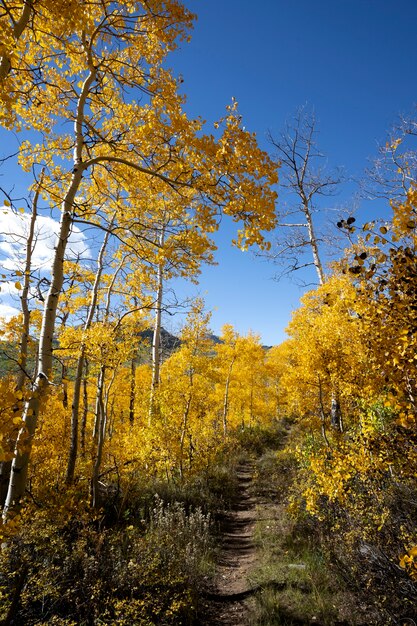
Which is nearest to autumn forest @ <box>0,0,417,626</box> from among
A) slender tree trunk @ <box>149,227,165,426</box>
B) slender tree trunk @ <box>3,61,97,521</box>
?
slender tree trunk @ <box>3,61,97,521</box>

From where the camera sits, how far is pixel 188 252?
14.4 feet

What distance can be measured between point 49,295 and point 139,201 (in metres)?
2.17

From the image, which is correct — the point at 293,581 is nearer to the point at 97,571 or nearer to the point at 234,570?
the point at 234,570

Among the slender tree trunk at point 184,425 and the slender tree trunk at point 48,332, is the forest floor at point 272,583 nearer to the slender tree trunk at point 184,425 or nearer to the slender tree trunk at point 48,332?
the slender tree trunk at point 184,425

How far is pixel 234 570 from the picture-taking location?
21.1 feet

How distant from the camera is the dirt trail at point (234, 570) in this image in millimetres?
5004

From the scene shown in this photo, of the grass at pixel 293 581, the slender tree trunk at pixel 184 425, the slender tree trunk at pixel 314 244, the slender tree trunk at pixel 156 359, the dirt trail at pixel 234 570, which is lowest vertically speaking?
the dirt trail at pixel 234 570

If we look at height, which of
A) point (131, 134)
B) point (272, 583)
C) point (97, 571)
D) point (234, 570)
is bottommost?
point (234, 570)

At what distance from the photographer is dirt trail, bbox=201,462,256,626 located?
500cm

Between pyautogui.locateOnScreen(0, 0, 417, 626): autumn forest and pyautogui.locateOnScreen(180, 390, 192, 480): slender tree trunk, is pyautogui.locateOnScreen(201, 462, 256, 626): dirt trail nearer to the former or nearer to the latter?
pyautogui.locateOnScreen(0, 0, 417, 626): autumn forest

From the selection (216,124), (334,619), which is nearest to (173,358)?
(334,619)

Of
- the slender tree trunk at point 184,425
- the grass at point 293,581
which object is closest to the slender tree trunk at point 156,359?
the slender tree trunk at point 184,425

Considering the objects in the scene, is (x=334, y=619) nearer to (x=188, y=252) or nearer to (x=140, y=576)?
(x=140, y=576)

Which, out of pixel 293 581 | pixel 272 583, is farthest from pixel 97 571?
pixel 293 581
